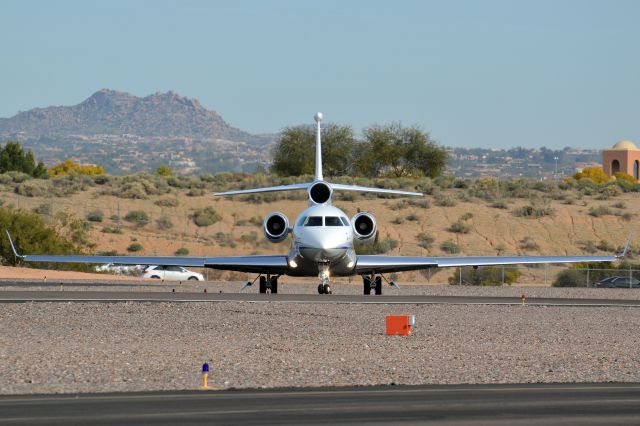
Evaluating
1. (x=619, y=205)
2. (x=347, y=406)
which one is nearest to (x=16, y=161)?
(x=619, y=205)

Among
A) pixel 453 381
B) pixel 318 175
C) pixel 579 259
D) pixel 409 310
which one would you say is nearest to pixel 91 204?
pixel 318 175

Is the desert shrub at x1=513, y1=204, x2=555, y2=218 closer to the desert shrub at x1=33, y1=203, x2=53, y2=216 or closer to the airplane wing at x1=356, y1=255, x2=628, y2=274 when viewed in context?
the desert shrub at x1=33, y1=203, x2=53, y2=216

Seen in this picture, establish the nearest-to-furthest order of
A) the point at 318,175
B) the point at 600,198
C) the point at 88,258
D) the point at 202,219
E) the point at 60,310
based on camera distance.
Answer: the point at 60,310, the point at 88,258, the point at 318,175, the point at 202,219, the point at 600,198

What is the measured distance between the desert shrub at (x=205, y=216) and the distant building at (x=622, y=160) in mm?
96518

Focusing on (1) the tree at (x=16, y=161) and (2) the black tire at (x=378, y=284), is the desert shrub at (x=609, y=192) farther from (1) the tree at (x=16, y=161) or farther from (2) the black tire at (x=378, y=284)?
(2) the black tire at (x=378, y=284)

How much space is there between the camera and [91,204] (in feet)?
286

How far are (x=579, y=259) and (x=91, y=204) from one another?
51.6 meters

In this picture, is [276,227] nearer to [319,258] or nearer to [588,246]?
[319,258]

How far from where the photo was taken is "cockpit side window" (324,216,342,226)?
39781 mm

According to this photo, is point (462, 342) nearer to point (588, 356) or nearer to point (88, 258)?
point (588, 356)

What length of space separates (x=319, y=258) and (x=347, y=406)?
78.9ft

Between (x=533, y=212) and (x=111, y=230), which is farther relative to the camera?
(x=533, y=212)

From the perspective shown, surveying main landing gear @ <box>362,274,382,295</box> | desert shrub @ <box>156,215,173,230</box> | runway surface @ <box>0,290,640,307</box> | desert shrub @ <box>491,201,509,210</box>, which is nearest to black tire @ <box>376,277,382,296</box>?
main landing gear @ <box>362,274,382,295</box>

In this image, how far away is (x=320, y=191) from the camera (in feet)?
141
